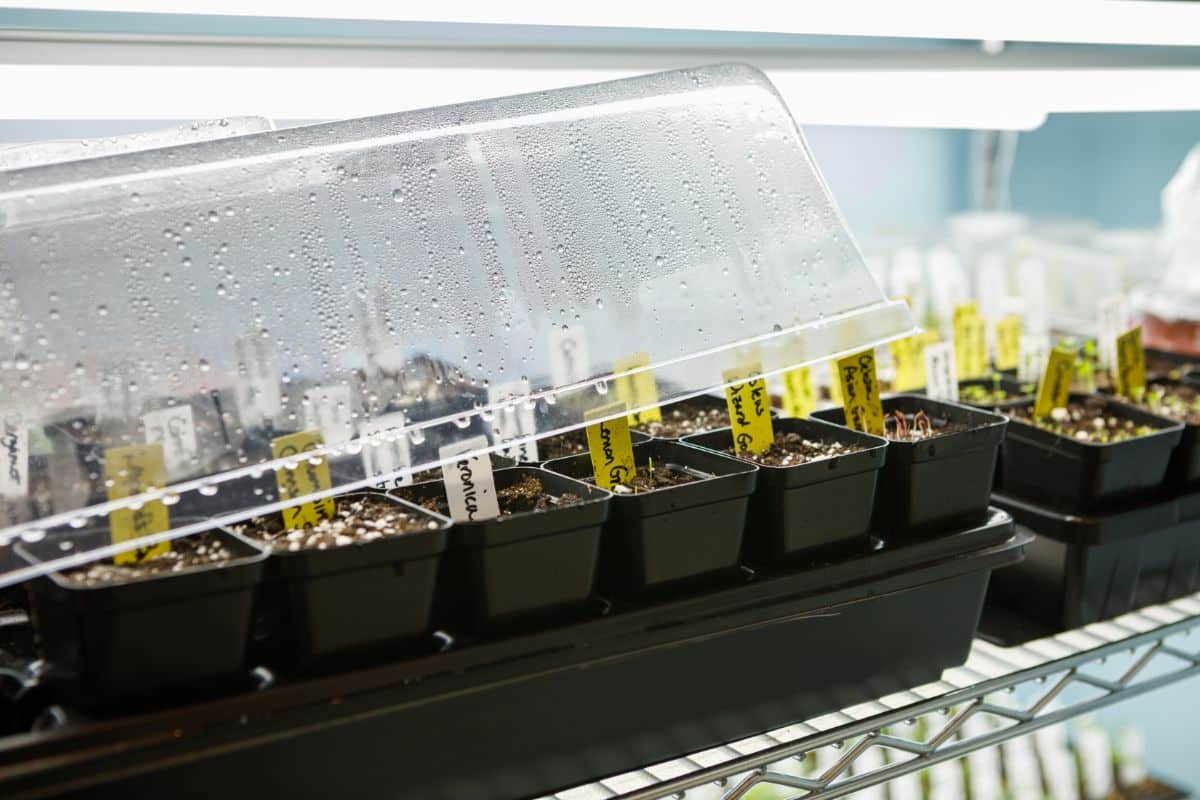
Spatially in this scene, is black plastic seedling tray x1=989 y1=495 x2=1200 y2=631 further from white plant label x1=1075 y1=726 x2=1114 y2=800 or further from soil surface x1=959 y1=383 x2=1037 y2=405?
white plant label x1=1075 y1=726 x2=1114 y2=800

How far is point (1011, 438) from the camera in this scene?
4.84ft

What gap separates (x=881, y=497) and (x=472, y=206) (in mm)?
572

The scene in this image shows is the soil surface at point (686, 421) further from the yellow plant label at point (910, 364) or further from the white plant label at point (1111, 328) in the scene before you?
the white plant label at point (1111, 328)

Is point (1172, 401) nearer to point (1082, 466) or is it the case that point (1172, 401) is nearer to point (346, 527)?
point (1082, 466)

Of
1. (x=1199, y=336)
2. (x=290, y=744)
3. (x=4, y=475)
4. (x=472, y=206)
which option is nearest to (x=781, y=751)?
(x=290, y=744)

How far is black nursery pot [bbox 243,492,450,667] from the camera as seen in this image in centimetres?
91

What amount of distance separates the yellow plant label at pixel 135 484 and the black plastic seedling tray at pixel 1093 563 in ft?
3.52

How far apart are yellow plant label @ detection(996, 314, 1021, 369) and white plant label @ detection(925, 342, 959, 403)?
42cm

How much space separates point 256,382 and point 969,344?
50.2 inches

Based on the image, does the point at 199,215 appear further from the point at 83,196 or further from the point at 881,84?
the point at 881,84

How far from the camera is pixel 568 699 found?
3.36 feet

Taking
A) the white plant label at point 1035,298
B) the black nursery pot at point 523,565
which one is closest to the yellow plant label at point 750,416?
the black nursery pot at point 523,565

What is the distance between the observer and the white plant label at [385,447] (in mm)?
922

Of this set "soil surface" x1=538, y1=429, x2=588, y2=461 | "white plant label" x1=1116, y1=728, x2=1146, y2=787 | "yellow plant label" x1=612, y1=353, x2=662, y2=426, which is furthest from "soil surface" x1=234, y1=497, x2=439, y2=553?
"white plant label" x1=1116, y1=728, x2=1146, y2=787
